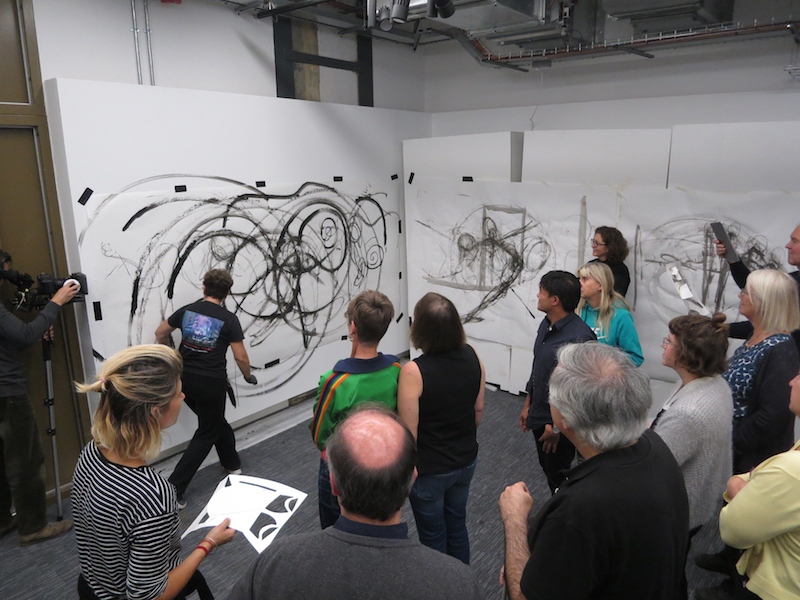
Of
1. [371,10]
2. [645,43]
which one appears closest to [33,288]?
[371,10]

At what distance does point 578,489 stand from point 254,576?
0.68 metres

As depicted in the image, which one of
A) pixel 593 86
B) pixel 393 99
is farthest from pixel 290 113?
pixel 593 86

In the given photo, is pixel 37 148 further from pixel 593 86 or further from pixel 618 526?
pixel 593 86

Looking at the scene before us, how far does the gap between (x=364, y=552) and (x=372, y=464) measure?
154 mm

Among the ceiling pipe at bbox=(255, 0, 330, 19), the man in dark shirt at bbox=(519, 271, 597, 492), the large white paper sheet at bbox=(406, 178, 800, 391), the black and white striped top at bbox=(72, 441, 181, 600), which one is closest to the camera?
the black and white striped top at bbox=(72, 441, 181, 600)

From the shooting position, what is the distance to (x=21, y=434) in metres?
2.59

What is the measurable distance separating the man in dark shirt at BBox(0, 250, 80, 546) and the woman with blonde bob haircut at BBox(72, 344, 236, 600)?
1.54 metres

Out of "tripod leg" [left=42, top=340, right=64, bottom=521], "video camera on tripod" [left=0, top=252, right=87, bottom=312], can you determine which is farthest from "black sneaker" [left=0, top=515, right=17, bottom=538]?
"video camera on tripod" [left=0, top=252, right=87, bottom=312]

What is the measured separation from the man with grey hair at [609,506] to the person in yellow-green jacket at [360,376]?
733mm

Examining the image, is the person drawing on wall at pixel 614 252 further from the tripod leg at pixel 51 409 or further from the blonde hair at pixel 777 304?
the tripod leg at pixel 51 409

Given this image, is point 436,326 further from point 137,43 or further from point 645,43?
point 645,43

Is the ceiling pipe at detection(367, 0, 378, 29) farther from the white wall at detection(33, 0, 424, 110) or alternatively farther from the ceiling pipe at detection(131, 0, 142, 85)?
the ceiling pipe at detection(131, 0, 142, 85)

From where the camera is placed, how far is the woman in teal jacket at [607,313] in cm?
275

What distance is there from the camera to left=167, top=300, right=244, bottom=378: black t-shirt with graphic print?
2.95 m
